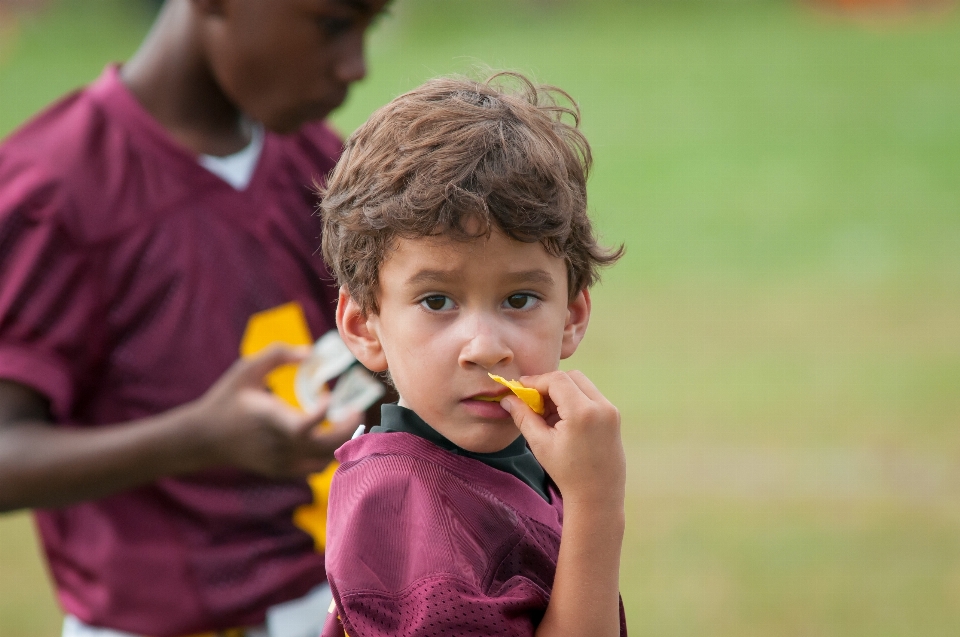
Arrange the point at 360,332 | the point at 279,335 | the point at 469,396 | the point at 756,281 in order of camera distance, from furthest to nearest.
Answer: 1. the point at 756,281
2. the point at 279,335
3. the point at 360,332
4. the point at 469,396

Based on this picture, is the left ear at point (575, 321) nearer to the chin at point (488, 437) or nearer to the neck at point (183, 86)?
the chin at point (488, 437)

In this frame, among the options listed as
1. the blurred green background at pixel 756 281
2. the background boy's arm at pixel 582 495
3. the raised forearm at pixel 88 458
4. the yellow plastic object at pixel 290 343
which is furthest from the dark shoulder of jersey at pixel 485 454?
the yellow plastic object at pixel 290 343

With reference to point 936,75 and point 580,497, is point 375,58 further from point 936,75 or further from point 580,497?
point 580,497

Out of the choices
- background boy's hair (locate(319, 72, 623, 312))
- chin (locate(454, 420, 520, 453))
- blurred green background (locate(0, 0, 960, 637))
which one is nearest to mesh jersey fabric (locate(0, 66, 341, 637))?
blurred green background (locate(0, 0, 960, 637))

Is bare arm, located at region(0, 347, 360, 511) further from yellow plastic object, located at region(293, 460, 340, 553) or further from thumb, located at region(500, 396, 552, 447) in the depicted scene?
thumb, located at region(500, 396, 552, 447)

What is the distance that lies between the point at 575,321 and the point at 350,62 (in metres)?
1.04

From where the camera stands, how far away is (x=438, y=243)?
1.59m

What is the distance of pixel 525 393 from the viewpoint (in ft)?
5.14

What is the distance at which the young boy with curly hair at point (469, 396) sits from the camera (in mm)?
1507

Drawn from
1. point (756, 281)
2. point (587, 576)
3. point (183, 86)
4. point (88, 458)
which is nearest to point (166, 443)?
point (88, 458)

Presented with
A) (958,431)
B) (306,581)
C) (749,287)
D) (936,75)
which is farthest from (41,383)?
(936,75)

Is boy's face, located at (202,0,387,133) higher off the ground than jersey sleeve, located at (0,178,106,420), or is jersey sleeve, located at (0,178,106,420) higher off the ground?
boy's face, located at (202,0,387,133)

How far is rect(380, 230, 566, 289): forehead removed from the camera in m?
1.58

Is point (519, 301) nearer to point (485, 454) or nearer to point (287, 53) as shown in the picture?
point (485, 454)
